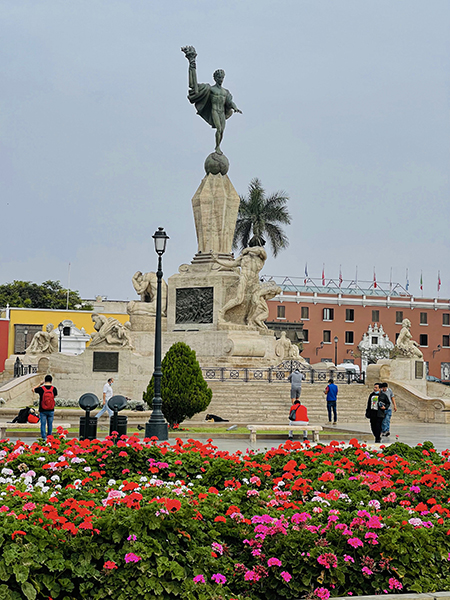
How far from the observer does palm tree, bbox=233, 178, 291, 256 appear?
4575cm

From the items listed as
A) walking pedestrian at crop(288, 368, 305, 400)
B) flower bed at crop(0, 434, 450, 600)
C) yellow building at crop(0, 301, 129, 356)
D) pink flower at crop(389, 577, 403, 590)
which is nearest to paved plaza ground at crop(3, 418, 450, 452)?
walking pedestrian at crop(288, 368, 305, 400)

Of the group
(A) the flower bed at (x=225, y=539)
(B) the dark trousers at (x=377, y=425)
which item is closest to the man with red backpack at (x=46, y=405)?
(B) the dark trousers at (x=377, y=425)

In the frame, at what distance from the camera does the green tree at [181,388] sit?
18062 millimetres

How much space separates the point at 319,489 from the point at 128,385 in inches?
717

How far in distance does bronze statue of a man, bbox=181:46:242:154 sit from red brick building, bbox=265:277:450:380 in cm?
3793

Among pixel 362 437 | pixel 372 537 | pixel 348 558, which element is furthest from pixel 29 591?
pixel 362 437

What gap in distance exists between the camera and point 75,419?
1958cm

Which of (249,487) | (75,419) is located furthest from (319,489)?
(75,419)

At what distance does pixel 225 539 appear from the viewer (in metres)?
5.65

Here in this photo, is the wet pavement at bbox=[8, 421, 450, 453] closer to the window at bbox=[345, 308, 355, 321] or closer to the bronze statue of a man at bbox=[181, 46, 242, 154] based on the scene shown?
the bronze statue of a man at bbox=[181, 46, 242, 154]

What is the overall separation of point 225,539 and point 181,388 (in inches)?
490

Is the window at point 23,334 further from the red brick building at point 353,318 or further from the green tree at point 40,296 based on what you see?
the red brick building at point 353,318

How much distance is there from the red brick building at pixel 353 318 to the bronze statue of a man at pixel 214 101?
3793 centimetres

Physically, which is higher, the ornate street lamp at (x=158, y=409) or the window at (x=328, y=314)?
the window at (x=328, y=314)
